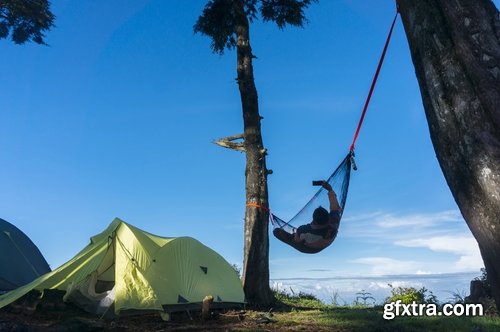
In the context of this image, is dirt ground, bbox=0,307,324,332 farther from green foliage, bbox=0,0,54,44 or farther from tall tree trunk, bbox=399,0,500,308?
green foliage, bbox=0,0,54,44

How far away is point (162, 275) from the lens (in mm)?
8492

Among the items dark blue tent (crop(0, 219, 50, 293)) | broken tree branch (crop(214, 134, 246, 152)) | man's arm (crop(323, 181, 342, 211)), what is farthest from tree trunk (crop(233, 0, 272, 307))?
dark blue tent (crop(0, 219, 50, 293))

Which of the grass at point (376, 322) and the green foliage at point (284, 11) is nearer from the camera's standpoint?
the grass at point (376, 322)

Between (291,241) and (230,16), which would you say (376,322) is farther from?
(230,16)

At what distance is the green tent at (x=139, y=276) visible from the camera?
8.16 meters

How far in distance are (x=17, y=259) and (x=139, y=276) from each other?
171 inches

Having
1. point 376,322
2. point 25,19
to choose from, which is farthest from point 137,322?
point 25,19

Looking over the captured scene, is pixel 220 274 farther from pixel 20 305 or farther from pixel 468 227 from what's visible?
pixel 468 227

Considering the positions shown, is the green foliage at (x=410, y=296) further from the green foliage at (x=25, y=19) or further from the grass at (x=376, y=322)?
the green foliage at (x=25, y=19)

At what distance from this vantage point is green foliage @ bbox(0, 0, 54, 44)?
14.3 meters

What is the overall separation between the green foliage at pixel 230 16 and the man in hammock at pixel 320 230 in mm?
5363

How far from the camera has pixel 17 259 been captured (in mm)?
10992

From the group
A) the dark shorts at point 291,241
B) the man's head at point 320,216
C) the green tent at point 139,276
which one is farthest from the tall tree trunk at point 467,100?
the green tent at point 139,276

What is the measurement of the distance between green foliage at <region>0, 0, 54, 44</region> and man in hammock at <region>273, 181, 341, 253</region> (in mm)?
10380
